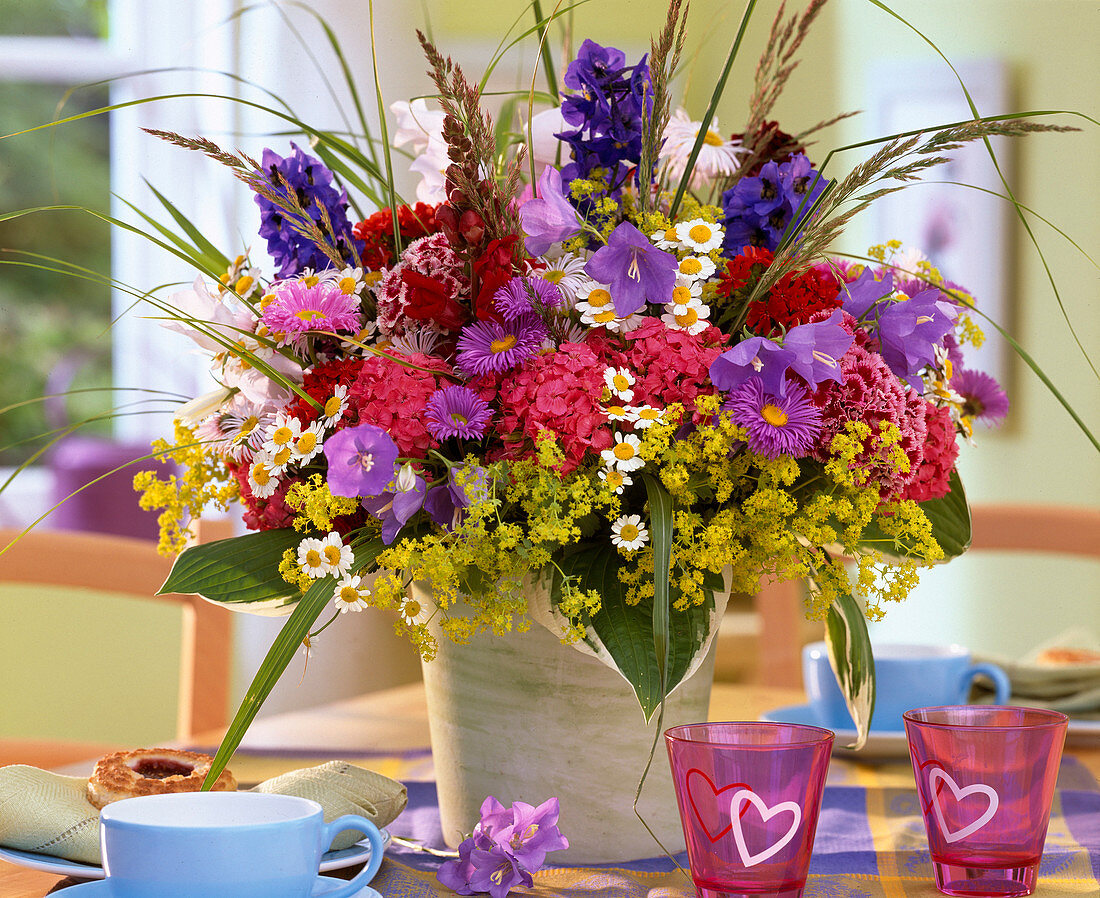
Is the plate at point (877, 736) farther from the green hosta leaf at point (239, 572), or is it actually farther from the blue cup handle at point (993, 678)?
the green hosta leaf at point (239, 572)

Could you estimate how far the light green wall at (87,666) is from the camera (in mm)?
2607

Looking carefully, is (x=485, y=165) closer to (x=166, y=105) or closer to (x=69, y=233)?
(x=166, y=105)

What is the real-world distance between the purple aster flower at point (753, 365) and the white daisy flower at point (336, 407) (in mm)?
182

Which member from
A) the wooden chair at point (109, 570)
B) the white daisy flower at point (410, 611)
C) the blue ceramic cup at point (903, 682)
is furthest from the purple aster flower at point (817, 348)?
the wooden chair at point (109, 570)

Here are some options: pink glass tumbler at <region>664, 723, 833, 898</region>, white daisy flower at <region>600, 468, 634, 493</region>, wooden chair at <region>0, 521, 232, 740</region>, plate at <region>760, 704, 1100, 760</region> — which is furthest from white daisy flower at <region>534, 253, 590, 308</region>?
wooden chair at <region>0, 521, 232, 740</region>

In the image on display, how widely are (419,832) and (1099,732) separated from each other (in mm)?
545

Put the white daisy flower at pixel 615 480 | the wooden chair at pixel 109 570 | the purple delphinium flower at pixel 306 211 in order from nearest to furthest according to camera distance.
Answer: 1. the white daisy flower at pixel 615 480
2. the purple delphinium flower at pixel 306 211
3. the wooden chair at pixel 109 570

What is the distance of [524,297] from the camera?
1.82ft

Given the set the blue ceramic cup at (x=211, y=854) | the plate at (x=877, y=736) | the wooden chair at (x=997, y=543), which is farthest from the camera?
the wooden chair at (x=997, y=543)

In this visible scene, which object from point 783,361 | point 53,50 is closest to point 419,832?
point 783,361

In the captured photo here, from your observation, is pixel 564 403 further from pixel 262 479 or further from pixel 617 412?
pixel 262 479

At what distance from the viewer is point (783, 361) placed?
54 centimetres

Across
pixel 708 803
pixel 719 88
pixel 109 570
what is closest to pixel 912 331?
pixel 719 88

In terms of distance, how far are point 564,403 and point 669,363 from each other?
60mm
